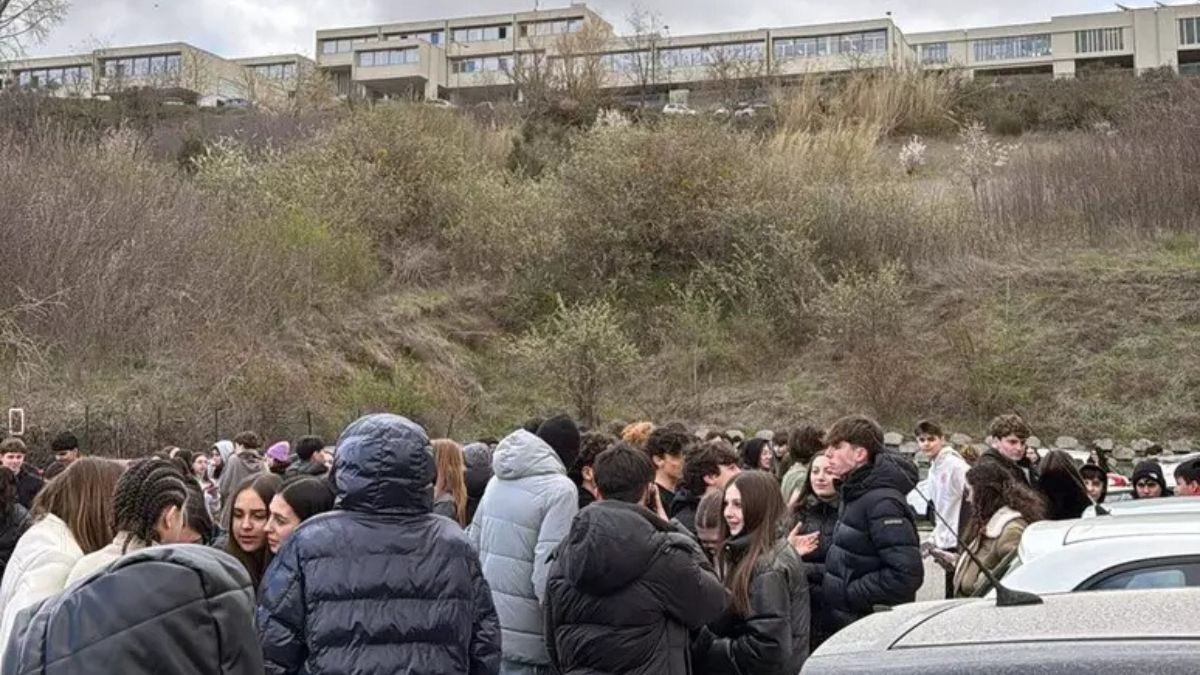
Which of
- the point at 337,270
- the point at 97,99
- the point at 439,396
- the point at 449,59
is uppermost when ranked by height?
the point at 449,59

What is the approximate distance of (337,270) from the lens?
27.1 metres

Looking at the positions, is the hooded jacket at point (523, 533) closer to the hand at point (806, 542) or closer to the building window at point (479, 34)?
the hand at point (806, 542)

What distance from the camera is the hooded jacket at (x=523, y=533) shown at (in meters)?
5.46

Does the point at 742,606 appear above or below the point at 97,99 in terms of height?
below

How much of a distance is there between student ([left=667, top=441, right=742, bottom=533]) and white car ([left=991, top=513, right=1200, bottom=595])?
6.26ft

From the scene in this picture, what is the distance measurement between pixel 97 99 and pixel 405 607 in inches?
2090

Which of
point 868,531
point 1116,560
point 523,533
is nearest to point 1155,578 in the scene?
point 1116,560

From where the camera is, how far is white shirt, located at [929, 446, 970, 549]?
976cm

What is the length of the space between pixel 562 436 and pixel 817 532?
1476mm

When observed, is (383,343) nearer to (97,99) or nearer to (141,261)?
(141,261)

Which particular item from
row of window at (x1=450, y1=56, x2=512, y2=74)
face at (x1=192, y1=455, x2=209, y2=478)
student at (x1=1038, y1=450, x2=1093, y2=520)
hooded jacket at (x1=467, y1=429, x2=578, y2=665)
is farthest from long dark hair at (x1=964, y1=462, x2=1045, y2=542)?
row of window at (x1=450, y1=56, x2=512, y2=74)

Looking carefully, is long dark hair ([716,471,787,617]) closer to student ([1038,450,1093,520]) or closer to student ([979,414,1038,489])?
student ([1038,450,1093,520])

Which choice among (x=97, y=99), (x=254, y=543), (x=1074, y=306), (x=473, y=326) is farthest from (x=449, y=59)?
(x=254, y=543)

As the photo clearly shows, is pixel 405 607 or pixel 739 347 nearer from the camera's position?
pixel 405 607
